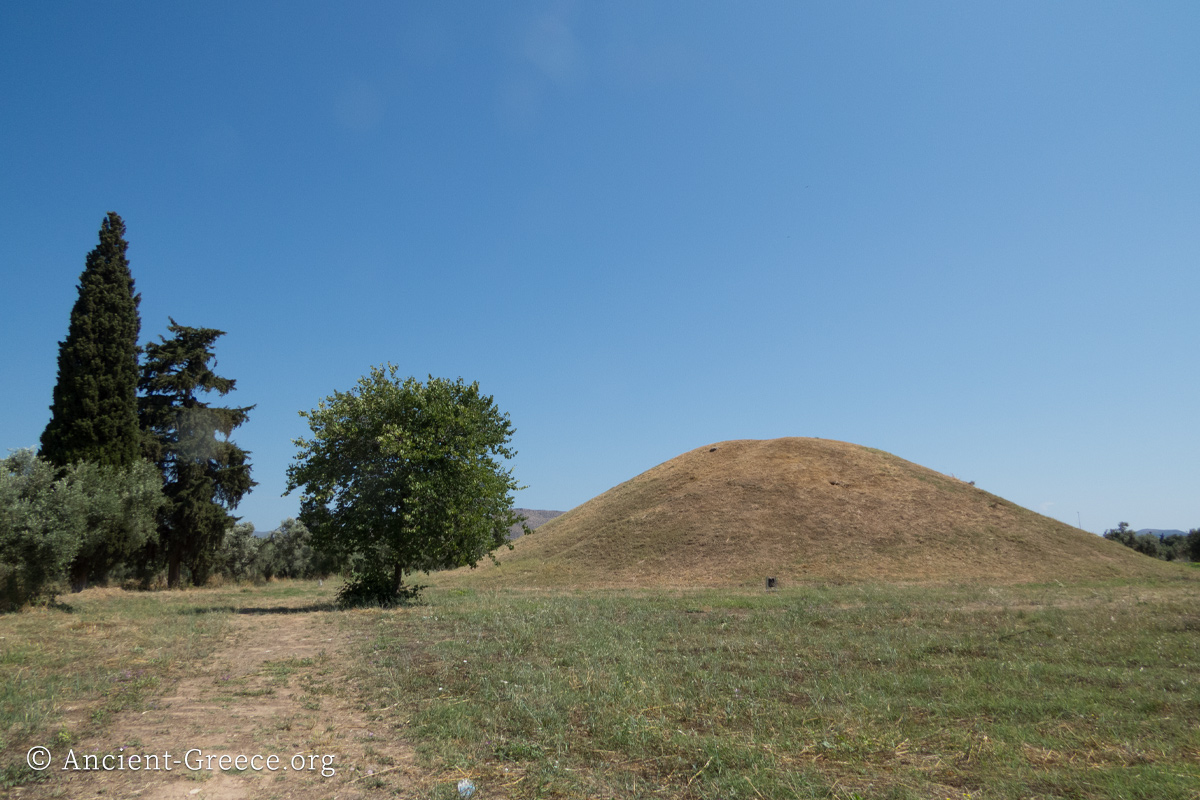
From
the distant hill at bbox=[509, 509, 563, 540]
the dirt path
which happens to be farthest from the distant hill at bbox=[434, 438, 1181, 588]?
the dirt path

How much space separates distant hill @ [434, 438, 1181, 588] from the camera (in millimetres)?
39688

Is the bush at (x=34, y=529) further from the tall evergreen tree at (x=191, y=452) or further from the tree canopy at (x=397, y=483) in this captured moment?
the tall evergreen tree at (x=191, y=452)

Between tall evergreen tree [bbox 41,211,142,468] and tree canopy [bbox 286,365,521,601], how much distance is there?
38.2ft

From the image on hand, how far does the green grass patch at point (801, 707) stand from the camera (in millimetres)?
5531

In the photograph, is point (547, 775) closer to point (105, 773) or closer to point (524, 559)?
point (105, 773)

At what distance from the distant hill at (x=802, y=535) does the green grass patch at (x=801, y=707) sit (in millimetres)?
24391

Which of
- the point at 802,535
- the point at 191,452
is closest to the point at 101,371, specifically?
the point at 191,452

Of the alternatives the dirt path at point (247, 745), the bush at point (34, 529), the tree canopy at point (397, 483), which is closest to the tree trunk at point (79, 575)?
the bush at point (34, 529)

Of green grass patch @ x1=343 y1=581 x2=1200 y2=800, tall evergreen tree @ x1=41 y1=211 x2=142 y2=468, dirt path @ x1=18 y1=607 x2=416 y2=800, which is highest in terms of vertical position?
tall evergreen tree @ x1=41 y1=211 x2=142 y2=468

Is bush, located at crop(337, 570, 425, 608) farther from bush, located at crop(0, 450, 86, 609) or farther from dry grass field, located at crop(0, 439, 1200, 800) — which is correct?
bush, located at crop(0, 450, 86, 609)

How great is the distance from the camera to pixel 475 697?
8.23m

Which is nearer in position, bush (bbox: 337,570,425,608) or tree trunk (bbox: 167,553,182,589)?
bush (bbox: 337,570,425,608)

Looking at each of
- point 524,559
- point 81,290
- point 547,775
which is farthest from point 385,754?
point 524,559

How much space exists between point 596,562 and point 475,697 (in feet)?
124
